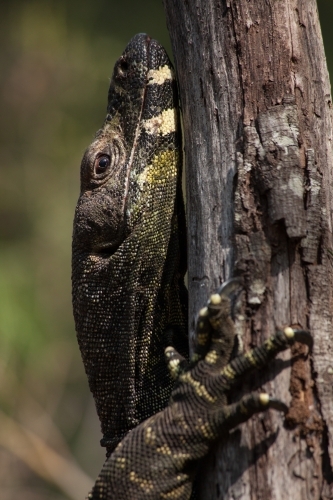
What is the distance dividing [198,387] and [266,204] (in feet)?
2.66

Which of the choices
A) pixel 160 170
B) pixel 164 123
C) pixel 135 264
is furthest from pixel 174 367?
pixel 164 123

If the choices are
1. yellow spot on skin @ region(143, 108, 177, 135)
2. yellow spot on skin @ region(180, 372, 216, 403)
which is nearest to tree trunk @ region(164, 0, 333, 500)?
yellow spot on skin @ region(180, 372, 216, 403)

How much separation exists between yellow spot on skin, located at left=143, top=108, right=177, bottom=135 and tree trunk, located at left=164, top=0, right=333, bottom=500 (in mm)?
611

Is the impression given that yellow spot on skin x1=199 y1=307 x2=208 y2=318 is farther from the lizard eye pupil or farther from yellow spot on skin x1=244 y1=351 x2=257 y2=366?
the lizard eye pupil

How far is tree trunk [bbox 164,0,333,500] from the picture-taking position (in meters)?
2.56

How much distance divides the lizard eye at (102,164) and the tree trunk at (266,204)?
0.97m

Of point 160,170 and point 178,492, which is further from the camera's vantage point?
point 160,170

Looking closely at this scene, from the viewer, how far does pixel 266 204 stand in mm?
2760

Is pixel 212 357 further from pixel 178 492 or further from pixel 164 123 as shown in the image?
pixel 164 123

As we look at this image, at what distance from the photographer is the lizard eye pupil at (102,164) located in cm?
415

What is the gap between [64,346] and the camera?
10.9 metres

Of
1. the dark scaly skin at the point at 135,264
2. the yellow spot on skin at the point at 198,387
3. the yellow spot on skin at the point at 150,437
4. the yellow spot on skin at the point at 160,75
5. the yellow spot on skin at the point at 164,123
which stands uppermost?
the yellow spot on skin at the point at 160,75

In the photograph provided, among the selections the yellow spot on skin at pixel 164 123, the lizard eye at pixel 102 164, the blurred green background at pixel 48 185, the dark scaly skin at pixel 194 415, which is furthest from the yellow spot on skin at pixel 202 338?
the blurred green background at pixel 48 185

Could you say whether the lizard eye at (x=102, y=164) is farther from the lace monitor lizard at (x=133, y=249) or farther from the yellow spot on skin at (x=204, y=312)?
the yellow spot on skin at (x=204, y=312)
